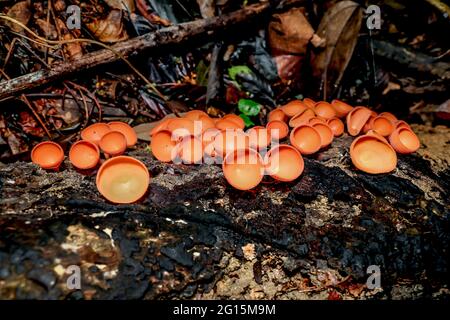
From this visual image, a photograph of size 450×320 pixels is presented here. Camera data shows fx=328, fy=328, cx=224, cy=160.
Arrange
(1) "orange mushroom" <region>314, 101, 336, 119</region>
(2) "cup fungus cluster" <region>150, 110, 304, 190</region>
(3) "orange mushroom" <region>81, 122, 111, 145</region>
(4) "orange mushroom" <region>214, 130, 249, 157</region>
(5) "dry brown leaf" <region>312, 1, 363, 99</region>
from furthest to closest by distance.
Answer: (5) "dry brown leaf" <region>312, 1, 363, 99</region> < (1) "orange mushroom" <region>314, 101, 336, 119</region> < (3) "orange mushroom" <region>81, 122, 111, 145</region> < (4) "orange mushroom" <region>214, 130, 249, 157</region> < (2) "cup fungus cluster" <region>150, 110, 304, 190</region>

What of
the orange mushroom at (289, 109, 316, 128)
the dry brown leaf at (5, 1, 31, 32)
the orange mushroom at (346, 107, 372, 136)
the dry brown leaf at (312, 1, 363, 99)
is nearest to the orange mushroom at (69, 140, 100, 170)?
the orange mushroom at (289, 109, 316, 128)

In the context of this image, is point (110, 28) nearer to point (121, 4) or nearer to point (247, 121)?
point (121, 4)

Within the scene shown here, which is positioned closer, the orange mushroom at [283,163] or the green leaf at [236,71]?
the orange mushroom at [283,163]

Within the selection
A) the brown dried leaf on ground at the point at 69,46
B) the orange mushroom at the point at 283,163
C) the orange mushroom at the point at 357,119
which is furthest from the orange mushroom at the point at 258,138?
the brown dried leaf on ground at the point at 69,46

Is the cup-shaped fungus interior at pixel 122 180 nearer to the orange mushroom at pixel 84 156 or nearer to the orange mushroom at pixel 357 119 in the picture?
the orange mushroom at pixel 84 156

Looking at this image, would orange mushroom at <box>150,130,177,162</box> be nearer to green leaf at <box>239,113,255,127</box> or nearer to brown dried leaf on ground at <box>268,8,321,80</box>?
green leaf at <box>239,113,255,127</box>

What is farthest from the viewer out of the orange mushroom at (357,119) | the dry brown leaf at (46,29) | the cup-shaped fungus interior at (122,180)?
the dry brown leaf at (46,29)
